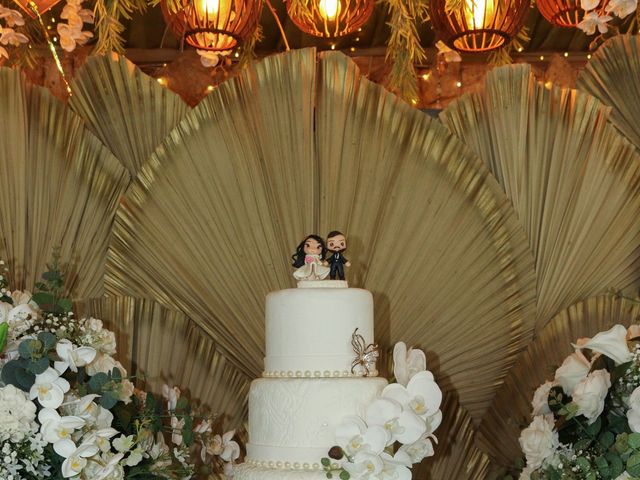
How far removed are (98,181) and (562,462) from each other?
1686mm

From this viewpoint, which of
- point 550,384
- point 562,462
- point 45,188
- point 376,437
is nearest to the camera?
point 376,437

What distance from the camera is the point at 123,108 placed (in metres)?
3.25

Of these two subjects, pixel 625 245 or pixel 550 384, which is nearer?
pixel 550 384

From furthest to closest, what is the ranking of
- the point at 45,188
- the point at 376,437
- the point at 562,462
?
1. the point at 45,188
2. the point at 562,462
3. the point at 376,437

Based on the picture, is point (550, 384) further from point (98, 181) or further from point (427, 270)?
point (98, 181)

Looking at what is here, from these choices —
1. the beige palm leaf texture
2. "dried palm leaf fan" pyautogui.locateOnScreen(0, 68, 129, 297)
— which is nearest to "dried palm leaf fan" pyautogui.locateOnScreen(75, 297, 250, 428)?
the beige palm leaf texture

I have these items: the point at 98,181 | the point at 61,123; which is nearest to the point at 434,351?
the point at 98,181

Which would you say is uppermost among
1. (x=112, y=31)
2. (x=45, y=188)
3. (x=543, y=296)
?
(x=112, y=31)

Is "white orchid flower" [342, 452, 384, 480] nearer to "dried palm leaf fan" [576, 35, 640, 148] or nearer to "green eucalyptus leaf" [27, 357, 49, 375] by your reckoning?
"green eucalyptus leaf" [27, 357, 49, 375]

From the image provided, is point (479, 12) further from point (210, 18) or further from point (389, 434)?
point (389, 434)

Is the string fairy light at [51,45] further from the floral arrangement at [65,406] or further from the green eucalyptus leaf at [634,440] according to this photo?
the green eucalyptus leaf at [634,440]

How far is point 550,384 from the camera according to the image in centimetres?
264

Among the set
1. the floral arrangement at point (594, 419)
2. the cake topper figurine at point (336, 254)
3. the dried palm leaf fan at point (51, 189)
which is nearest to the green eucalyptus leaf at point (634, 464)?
the floral arrangement at point (594, 419)

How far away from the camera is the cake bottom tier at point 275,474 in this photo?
2.27m
